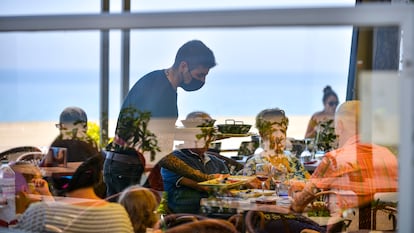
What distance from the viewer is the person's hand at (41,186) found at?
2.63 meters

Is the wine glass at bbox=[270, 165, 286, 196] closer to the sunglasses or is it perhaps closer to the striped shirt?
the sunglasses

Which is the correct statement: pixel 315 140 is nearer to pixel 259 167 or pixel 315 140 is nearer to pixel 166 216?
pixel 259 167

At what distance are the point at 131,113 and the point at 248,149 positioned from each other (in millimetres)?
1693

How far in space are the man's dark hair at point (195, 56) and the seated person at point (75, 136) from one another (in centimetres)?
63

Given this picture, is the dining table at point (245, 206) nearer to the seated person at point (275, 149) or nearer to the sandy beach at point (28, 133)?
the seated person at point (275, 149)

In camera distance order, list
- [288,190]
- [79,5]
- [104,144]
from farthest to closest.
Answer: [288,190]
[104,144]
[79,5]

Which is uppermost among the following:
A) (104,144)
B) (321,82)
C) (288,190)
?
(321,82)


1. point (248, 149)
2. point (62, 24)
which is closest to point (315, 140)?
point (248, 149)

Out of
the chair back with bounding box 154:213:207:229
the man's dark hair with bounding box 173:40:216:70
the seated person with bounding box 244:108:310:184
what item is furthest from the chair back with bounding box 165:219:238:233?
the seated person with bounding box 244:108:310:184

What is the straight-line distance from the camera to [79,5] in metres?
2.45

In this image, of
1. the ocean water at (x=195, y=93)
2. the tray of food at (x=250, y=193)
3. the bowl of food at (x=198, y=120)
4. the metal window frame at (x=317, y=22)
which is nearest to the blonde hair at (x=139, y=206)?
the ocean water at (x=195, y=93)

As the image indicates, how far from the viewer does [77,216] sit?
7.80 feet

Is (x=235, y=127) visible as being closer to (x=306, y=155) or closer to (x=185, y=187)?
(x=306, y=155)

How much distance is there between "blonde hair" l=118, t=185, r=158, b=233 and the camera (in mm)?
2436
